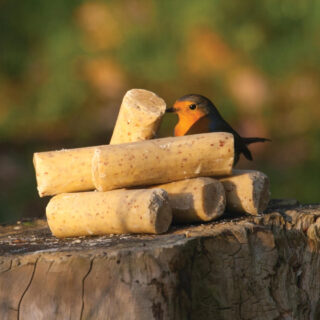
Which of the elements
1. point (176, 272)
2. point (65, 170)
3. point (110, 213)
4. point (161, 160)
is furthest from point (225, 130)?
point (176, 272)

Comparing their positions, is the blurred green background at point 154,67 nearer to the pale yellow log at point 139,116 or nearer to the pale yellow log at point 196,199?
the pale yellow log at point 139,116

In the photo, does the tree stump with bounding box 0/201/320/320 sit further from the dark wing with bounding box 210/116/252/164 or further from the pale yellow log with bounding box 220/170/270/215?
the dark wing with bounding box 210/116/252/164

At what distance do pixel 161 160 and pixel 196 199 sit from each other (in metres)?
0.22

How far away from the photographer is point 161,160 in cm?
332

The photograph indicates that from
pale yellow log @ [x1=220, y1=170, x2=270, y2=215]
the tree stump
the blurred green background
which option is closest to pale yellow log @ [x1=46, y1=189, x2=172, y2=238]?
the tree stump

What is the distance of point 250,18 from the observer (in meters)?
8.35

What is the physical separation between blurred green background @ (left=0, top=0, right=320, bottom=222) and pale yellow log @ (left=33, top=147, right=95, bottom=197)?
4.72 metres

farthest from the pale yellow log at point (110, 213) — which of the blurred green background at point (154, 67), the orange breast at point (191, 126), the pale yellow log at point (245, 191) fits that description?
the blurred green background at point (154, 67)

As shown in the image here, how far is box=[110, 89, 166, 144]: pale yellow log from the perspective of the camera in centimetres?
358

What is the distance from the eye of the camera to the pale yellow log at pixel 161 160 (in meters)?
3.28

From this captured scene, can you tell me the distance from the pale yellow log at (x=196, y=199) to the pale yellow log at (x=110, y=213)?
126 millimetres

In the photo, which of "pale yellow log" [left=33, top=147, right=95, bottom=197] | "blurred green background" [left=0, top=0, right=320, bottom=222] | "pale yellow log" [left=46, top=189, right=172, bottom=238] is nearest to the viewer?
"pale yellow log" [left=46, top=189, right=172, bottom=238]

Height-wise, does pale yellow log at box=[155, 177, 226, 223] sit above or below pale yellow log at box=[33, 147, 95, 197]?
below

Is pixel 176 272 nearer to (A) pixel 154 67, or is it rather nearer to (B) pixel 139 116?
(B) pixel 139 116
